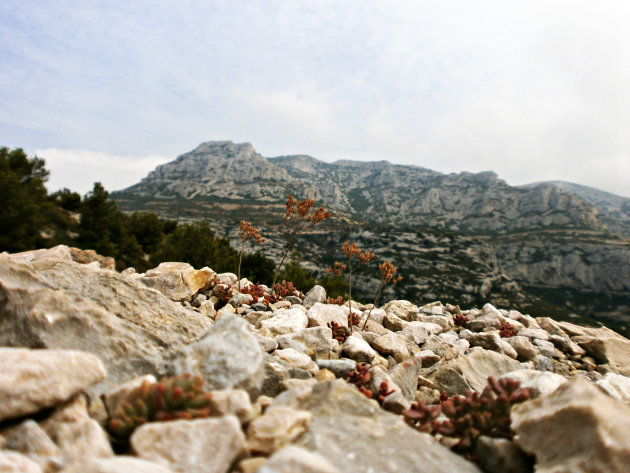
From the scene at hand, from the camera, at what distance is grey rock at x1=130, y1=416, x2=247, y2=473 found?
2092mm

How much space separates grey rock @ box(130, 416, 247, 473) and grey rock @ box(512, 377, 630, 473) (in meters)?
2.38

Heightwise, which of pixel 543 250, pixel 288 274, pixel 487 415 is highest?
pixel 543 250

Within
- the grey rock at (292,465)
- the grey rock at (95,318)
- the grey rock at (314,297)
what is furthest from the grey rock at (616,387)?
the grey rock at (314,297)

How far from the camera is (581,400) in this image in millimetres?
2584

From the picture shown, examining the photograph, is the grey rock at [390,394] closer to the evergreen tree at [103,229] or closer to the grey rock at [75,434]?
the grey rock at [75,434]

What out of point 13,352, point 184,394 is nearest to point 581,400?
point 184,394

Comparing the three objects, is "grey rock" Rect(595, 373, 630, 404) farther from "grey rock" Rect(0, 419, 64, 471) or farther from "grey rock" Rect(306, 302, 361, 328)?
"grey rock" Rect(0, 419, 64, 471)

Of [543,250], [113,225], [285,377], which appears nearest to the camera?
[285,377]

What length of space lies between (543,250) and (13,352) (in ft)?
726

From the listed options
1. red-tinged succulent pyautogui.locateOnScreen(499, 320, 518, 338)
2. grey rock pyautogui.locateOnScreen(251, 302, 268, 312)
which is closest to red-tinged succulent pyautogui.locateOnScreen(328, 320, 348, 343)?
grey rock pyautogui.locateOnScreen(251, 302, 268, 312)

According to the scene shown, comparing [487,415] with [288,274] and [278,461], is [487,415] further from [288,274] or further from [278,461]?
[288,274]

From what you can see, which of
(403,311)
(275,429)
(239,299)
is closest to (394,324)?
(403,311)

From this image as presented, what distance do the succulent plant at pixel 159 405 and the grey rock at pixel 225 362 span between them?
437mm

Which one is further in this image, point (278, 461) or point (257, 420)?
point (257, 420)
